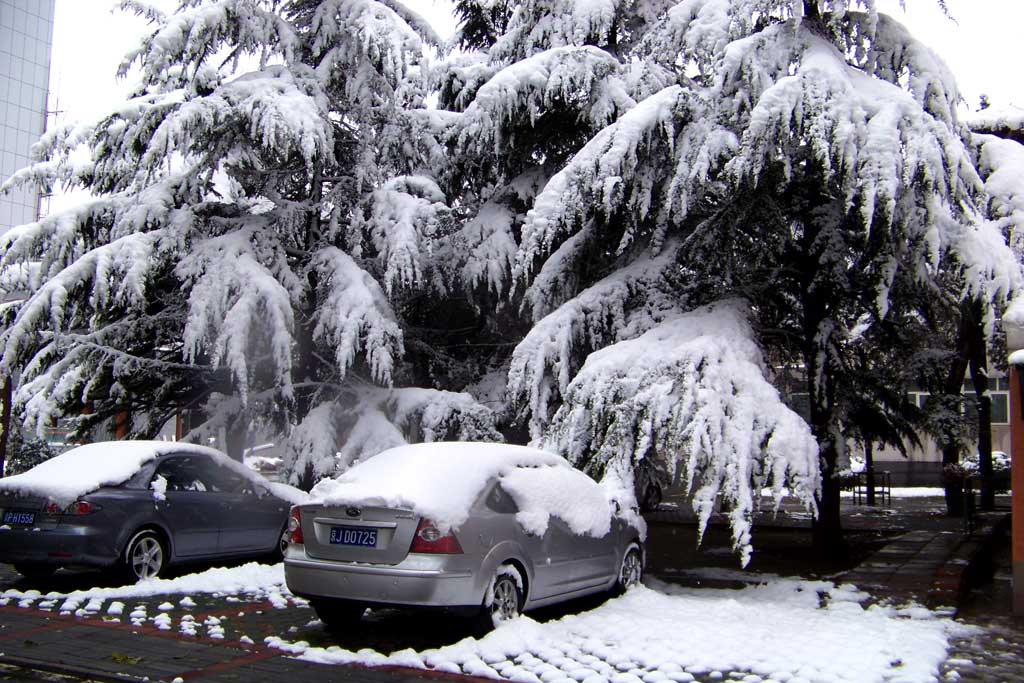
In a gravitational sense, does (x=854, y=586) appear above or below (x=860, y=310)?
below

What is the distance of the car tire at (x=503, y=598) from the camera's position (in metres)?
6.91

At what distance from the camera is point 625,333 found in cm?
1026

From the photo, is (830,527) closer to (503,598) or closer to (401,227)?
(503,598)

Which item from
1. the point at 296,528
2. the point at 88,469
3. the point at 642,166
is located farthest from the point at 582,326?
the point at 88,469

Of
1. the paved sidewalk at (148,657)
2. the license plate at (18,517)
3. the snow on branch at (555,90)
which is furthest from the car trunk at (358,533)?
the snow on branch at (555,90)

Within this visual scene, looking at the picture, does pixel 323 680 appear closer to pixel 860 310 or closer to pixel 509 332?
pixel 860 310

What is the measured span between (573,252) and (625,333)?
1.67 meters

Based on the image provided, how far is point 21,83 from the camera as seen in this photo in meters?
70.4

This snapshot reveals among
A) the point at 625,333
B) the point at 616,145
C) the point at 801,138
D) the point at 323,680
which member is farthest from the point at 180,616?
the point at 801,138

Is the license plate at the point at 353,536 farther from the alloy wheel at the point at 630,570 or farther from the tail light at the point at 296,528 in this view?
the alloy wheel at the point at 630,570

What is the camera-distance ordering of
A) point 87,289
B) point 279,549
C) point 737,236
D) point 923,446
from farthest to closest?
1. point 923,446
2. point 87,289
3. point 279,549
4. point 737,236

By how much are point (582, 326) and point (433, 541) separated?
14.6ft

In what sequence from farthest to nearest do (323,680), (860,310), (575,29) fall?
(575,29) < (860,310) < (323,680)

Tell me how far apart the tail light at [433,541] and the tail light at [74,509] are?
4.01 meters
